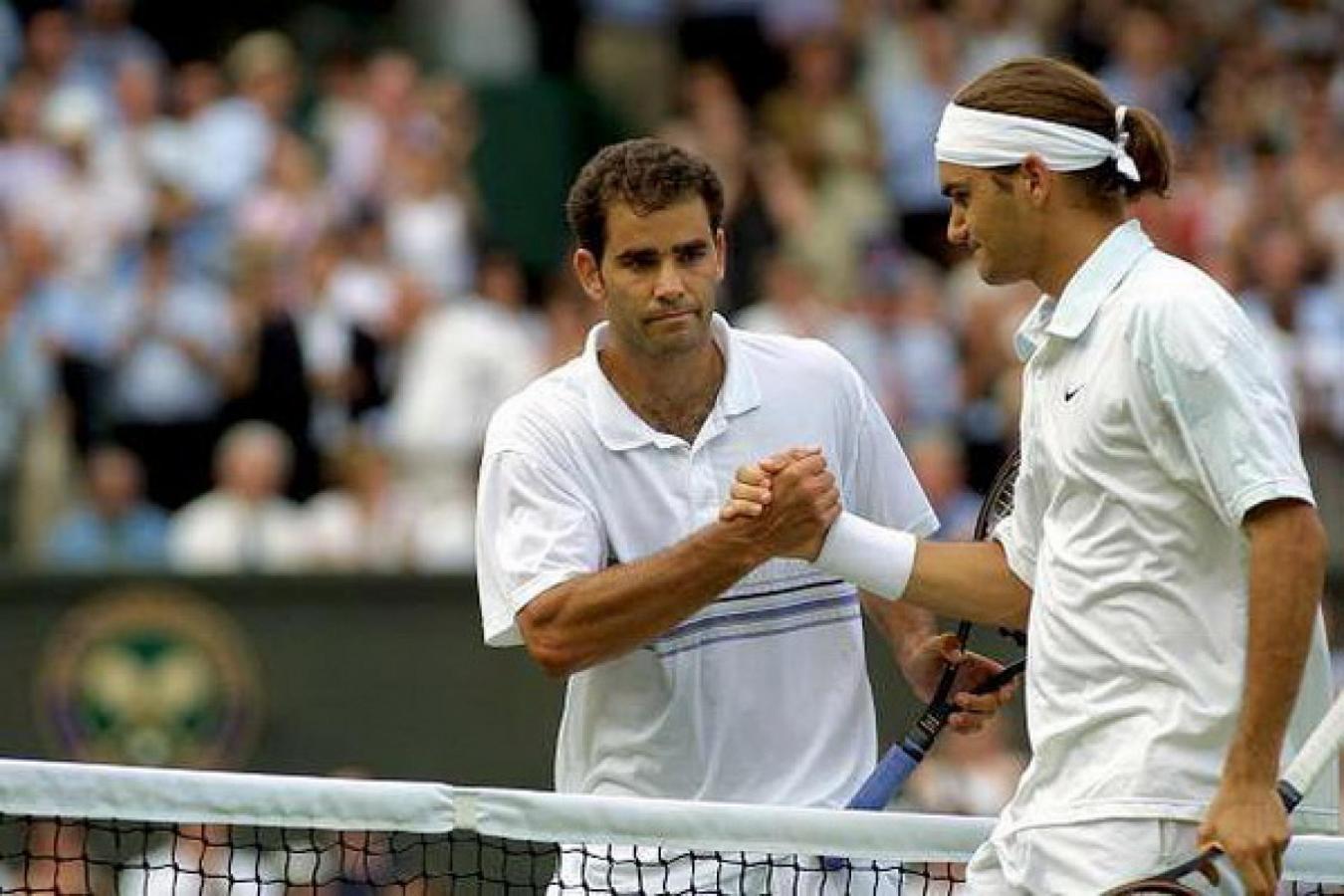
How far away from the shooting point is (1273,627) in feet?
18.4

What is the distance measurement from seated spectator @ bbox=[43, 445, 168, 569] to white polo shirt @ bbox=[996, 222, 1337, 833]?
28.0ft

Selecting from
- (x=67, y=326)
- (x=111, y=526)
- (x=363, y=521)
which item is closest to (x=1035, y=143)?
(x=363, y=521)

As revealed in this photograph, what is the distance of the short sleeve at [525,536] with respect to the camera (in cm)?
693

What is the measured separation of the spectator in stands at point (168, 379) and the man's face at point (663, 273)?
307 inches

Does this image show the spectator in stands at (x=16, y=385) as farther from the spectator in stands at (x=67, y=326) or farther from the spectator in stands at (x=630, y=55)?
the spectator in stands at (x=630, y=55)

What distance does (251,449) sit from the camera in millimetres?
14258

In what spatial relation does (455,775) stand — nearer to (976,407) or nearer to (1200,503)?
(976,407)

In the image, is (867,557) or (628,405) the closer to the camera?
(867,557)

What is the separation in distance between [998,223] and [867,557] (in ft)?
3.05

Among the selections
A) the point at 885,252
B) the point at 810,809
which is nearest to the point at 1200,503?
the point at 810,809

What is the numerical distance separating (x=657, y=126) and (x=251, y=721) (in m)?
5.33

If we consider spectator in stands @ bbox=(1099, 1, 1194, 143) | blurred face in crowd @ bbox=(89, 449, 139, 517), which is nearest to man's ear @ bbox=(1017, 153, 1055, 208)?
blurred face in crowd @ bbox=(89, 449, 139, 517)

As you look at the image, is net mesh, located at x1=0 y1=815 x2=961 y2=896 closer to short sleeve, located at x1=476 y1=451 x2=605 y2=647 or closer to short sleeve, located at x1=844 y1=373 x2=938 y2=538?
short sleeve, located at x1=476 y1=451 x2=605 y2=647

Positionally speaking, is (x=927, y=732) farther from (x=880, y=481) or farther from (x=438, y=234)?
(x=438, y=234)
